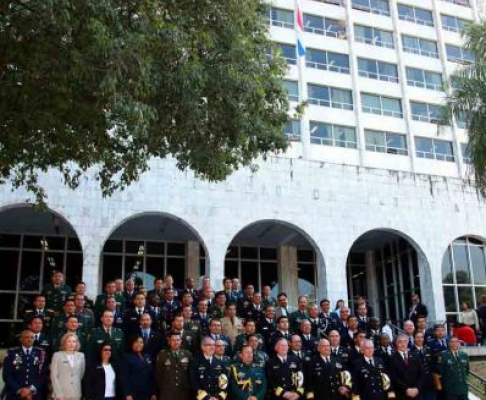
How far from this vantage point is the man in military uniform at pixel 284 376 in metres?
8.98

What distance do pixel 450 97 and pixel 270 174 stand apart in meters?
6.49

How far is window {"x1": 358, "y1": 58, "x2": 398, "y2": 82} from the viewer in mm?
33719

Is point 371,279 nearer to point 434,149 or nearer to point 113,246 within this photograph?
point 434,149

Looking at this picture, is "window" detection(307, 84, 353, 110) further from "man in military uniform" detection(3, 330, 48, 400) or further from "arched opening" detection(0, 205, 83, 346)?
"man in military uniform" detection(3, 330, 48, 400)

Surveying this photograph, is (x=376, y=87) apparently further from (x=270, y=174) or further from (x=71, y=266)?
(x=71, y=266)

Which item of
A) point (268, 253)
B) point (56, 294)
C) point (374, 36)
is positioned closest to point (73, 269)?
point (268, 253)

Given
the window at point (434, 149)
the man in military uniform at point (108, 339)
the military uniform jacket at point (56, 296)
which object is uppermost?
the window at point (434, 149)

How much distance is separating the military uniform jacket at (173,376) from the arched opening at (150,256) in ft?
44.5

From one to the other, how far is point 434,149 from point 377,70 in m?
5.49

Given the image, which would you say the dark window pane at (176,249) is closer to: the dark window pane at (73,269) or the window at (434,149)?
the dark window pane at (73,269)

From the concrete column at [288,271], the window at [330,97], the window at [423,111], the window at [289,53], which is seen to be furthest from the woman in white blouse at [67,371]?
the window at [423,111]

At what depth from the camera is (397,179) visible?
72.6 feet

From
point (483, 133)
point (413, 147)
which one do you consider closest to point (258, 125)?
point (483, 133)

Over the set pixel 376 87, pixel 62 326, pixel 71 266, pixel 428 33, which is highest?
pixel 428 33
